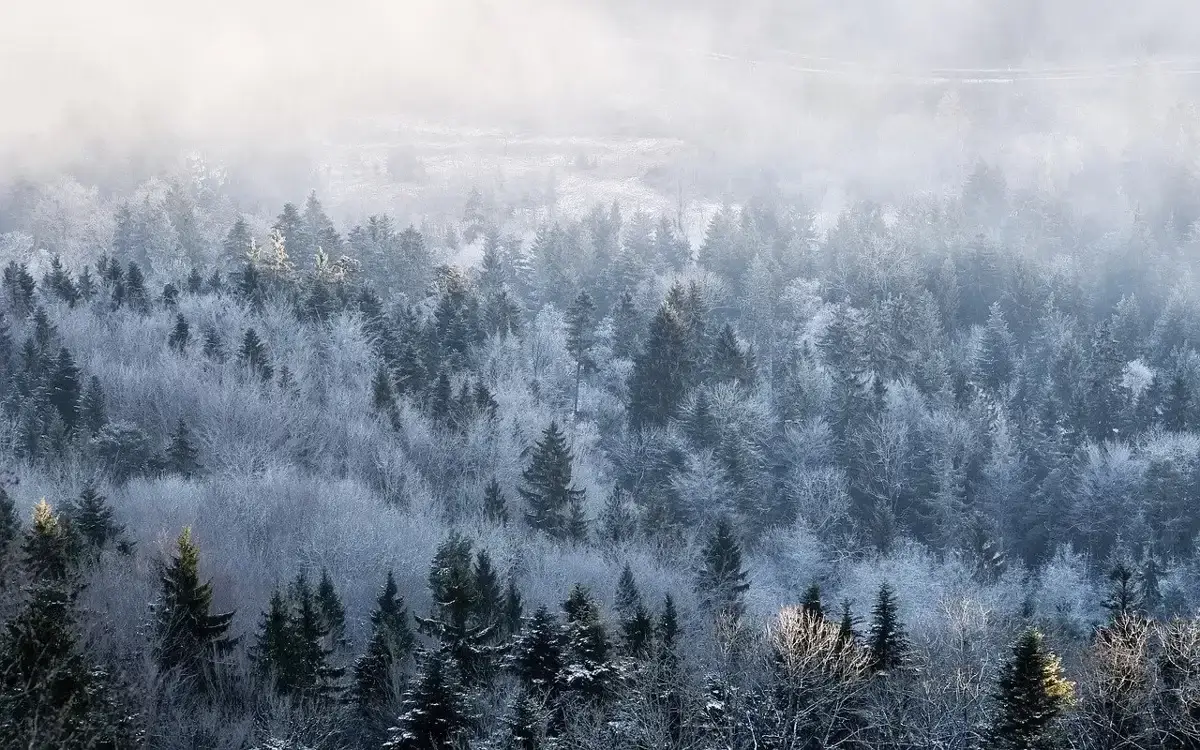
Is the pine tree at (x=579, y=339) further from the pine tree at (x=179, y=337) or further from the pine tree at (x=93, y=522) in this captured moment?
the pine tree at (x=93, y=522)

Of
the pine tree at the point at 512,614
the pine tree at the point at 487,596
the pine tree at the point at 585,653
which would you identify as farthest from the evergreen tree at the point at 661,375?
the pine tree at the point at 585,653

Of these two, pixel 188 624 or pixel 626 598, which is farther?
pixel 626 598

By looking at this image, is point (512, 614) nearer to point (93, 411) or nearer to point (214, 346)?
point (93, 411)

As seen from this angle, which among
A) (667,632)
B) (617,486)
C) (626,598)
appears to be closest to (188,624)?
(667,632)

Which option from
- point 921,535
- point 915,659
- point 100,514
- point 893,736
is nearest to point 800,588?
point 921,535

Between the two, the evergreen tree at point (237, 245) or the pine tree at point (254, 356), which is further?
the evergreen tree at point (237, 245)

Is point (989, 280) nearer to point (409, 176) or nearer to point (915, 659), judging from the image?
point (915, 659)
